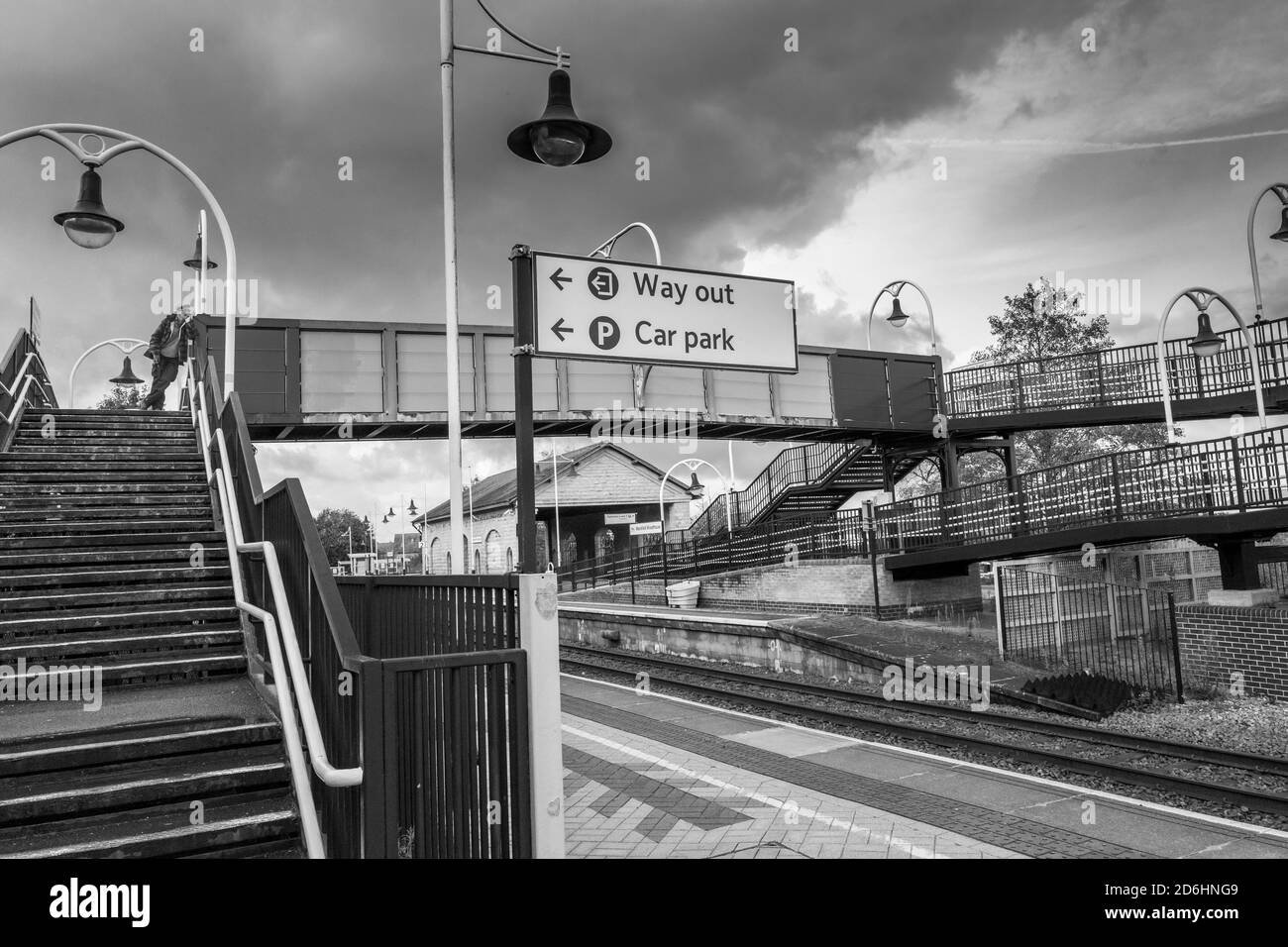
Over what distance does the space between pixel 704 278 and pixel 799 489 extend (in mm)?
22296

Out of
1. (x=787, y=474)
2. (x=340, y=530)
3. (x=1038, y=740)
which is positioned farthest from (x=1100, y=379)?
(x=340, y=530)

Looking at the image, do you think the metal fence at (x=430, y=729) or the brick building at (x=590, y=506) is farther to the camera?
the brick building at (x=590, y=506)

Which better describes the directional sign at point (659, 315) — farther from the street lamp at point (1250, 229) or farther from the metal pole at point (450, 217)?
the street lamp at point (1250, 229)

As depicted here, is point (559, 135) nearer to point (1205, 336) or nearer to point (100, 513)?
point (100, 513)

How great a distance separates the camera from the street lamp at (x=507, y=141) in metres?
5.77

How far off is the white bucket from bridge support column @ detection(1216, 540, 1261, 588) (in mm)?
14338

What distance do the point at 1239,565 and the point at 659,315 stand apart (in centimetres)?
1259

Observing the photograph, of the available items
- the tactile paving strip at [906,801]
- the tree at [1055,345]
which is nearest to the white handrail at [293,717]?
the tactile paving strip at [906,801]

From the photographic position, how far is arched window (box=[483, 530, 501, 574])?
1913 inches

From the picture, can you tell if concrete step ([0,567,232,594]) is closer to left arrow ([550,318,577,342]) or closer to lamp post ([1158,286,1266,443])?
left arrow ([550,318,577,342])

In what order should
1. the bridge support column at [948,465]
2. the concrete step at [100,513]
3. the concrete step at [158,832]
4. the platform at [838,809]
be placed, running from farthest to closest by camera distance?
1. the bridge support column at [948,465]
2. the concrete step at [100,513]
3. the platform at [838,809]
4. the concrete step at [158,832]

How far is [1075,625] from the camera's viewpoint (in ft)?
49.2

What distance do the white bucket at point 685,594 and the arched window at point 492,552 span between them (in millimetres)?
24053

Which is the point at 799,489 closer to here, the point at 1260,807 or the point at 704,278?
the point at 1260,807
